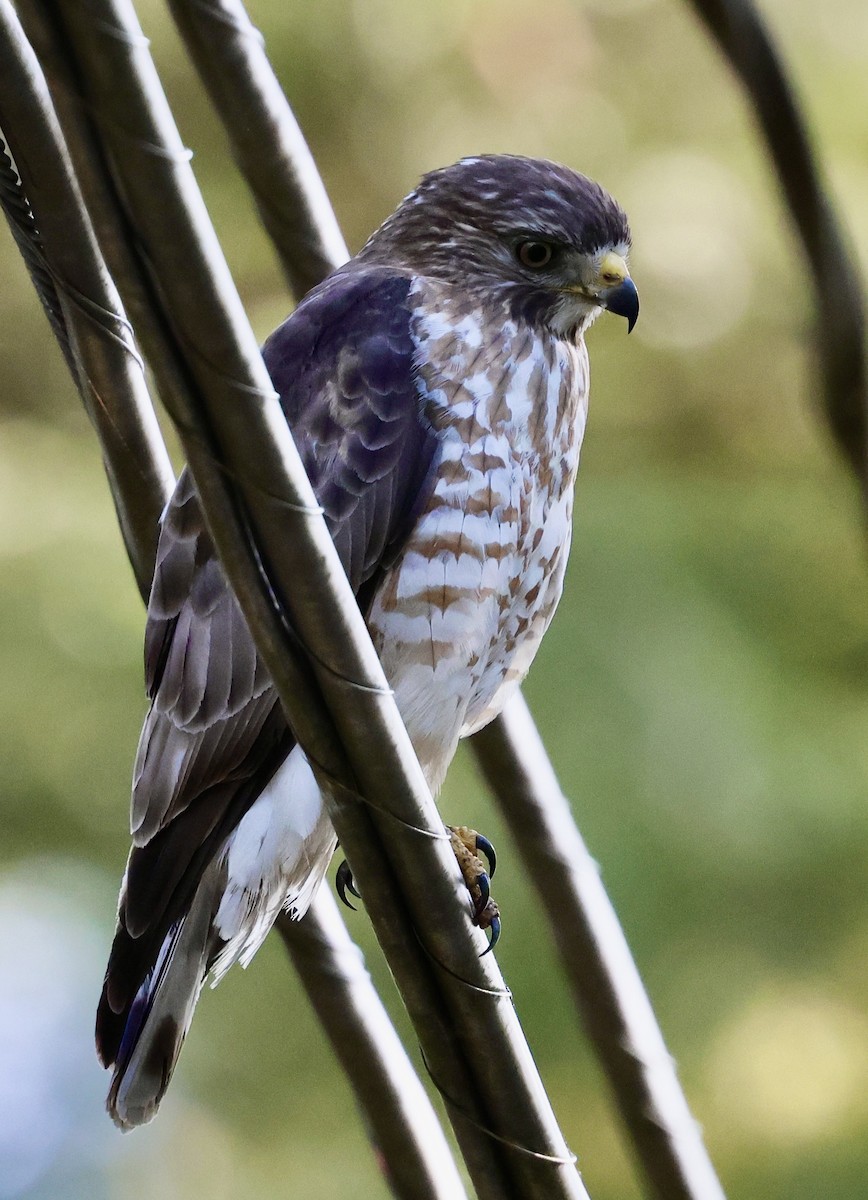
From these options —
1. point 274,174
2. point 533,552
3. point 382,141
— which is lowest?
point 533,552

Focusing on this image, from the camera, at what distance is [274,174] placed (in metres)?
1.90

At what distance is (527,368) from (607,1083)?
1.07 meters

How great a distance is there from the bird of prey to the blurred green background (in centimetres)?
175

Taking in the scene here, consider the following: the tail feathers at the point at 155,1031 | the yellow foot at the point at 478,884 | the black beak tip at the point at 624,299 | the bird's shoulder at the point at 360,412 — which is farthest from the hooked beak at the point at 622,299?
the tail feathers at the point at 155,1031

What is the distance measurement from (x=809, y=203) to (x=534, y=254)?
0.89 meters

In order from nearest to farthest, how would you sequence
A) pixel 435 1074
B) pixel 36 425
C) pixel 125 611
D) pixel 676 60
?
pixel 435 1074
pixel 125 611
pixel 36 425
pixel 676 60

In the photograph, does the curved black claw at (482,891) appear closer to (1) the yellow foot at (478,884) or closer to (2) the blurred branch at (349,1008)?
(1) the yellow foot at (478,884)

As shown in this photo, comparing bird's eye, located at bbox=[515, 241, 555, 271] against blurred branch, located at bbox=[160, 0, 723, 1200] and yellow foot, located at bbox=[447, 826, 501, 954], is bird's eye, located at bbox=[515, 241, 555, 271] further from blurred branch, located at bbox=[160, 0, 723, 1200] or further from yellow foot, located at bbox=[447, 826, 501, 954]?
yellow foot, located at bbox=[447, 826, 501, 954]

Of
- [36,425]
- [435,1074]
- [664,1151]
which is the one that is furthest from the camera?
[36,425]

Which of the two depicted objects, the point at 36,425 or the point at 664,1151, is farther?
the point at 36,425

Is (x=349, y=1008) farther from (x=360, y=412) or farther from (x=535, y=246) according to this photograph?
(x=535, y=246)

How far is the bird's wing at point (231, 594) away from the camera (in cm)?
173

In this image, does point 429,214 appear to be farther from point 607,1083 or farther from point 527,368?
point 607,1083

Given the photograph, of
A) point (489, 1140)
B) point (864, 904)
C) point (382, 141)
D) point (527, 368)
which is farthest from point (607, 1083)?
point (382, 141)
